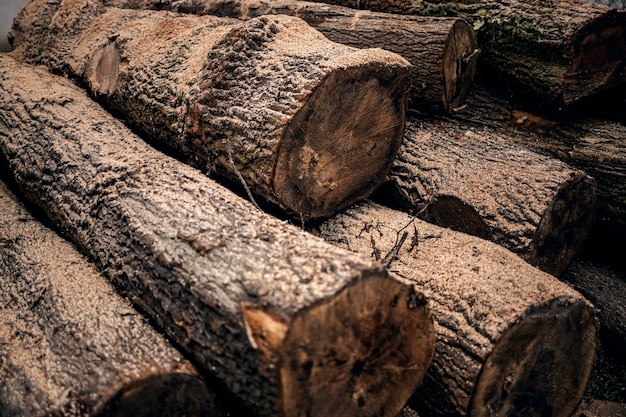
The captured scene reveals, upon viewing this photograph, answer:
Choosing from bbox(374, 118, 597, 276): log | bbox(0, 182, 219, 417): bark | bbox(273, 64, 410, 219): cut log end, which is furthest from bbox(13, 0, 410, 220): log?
bbox(0, 182, 219, 417): bark

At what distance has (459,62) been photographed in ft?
10.9

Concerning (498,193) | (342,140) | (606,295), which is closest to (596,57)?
(498,193)

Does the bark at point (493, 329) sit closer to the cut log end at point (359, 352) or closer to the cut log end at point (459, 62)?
the cut log end at point (359, 352)

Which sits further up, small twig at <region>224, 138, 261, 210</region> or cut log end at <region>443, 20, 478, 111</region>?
cut log end at <region>443, 20, 478, 111</region>

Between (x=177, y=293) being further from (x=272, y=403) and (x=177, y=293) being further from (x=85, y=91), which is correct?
(x=85, y=91)

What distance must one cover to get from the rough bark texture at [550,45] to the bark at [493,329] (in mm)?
1501

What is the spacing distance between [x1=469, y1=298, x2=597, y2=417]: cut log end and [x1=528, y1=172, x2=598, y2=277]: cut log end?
476 millimetres

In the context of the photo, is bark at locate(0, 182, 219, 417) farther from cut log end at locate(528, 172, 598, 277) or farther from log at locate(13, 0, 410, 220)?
cut log end at locate(528, 172, 598, 277)

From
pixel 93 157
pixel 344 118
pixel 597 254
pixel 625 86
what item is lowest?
pixel 597 254

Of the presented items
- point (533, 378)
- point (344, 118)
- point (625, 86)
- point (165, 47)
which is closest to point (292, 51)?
point (344, 118)

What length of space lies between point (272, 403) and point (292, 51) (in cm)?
178

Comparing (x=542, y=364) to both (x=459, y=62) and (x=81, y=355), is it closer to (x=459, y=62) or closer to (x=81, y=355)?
(x=81, y=355)

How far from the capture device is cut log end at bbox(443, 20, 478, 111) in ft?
10.6

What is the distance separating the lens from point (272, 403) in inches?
60.7
